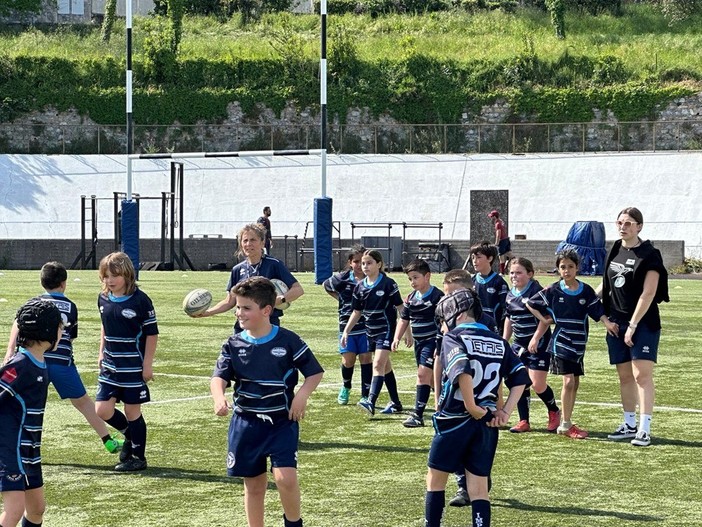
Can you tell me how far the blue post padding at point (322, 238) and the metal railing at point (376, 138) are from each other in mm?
20348

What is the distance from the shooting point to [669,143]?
49969 millimetres

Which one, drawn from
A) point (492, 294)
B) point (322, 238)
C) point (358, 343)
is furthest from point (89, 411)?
point (322, 238)

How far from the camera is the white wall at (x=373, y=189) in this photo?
152 feet

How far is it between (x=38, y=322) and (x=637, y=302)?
540cm

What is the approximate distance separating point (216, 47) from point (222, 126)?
730 centimetres

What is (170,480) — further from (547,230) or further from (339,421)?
(547,230)

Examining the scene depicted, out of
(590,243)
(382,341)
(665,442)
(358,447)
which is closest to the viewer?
(358,447)

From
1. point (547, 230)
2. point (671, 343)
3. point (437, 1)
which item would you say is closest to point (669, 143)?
point (547, 230)

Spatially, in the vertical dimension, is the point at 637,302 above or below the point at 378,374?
above

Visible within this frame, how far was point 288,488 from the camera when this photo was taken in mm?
6230

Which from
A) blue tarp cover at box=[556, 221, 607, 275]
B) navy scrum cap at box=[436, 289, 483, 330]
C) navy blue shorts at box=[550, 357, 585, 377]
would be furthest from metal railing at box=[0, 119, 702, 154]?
navy scrum cap at box=[436, 289, 483, 330]

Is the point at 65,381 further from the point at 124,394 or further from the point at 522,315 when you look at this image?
the point at 522,315

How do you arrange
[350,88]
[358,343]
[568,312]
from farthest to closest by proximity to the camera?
[350,88] < [358,343] < [568,312]

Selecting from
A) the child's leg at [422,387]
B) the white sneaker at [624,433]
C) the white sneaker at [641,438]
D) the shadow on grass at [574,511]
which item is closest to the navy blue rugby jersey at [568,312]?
the white sneaker at [624,433]
